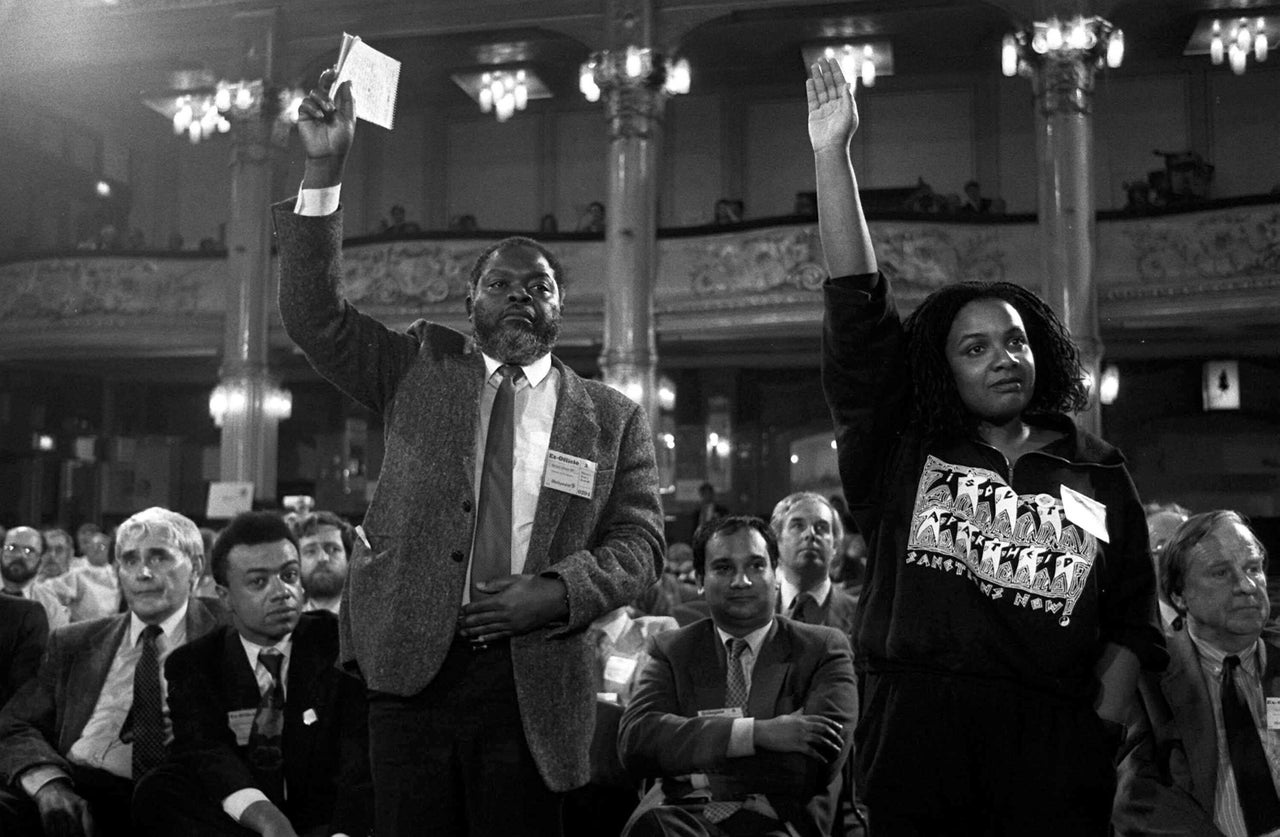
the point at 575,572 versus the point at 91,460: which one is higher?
the point at 91,460

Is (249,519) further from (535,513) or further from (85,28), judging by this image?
(85,28)

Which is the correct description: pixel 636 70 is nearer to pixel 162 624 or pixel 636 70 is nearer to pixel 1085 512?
pixel 162 624

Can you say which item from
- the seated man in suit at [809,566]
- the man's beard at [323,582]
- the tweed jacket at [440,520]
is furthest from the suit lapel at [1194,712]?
the man's beard at [323,582]

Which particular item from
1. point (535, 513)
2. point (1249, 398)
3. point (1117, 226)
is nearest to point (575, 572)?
point (535, 513)

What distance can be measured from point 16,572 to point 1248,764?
6.70 m

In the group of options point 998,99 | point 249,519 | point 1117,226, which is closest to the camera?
point 249,519

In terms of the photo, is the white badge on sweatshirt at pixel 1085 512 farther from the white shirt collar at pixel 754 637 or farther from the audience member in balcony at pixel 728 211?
the audience member in balcony at pixel 728 211

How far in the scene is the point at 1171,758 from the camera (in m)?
2.63

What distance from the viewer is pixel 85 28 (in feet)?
41.6

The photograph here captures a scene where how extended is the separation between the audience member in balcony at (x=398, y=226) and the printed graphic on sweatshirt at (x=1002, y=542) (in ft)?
35.8

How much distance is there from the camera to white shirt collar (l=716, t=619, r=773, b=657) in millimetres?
3393

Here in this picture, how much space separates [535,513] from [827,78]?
0.84 meters

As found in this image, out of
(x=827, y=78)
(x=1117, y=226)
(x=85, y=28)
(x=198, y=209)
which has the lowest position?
(x=827, y=78)

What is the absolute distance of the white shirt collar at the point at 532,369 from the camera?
2113 millimetres
